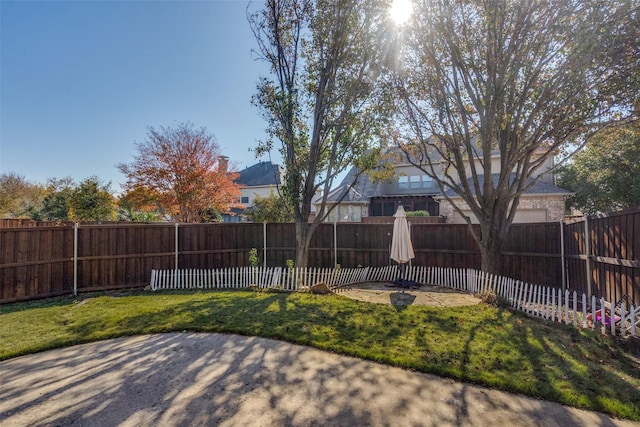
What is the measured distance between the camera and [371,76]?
33.2 ft

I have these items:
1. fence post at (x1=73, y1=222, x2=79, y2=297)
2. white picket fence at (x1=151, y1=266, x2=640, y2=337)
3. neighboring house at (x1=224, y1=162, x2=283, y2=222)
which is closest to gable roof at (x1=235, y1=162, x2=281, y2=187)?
neighboring house at (x1=224, y1=162, x2=283, y2=222)

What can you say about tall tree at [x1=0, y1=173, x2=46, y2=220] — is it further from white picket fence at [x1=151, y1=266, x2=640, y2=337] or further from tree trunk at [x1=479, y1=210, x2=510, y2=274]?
tree trunk at [x1=479, y1=210, x2=510, y2=274]

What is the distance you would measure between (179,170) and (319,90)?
39.8 feet

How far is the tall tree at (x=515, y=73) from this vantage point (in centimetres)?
678

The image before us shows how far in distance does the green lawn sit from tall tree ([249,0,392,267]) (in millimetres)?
4317

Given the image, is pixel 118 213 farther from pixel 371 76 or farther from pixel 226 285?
pixel 371 76

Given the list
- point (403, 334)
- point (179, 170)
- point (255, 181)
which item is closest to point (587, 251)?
point (403, 334)

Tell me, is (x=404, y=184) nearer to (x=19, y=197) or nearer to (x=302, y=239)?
(x=302, y=239)

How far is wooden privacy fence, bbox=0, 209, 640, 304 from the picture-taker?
6531 mm

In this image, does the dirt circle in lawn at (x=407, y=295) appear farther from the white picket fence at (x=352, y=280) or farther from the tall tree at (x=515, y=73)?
the tall tree at (x=515, y=73)

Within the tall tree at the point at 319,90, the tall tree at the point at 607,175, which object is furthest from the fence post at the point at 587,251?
the tall tree at the point at 607,175

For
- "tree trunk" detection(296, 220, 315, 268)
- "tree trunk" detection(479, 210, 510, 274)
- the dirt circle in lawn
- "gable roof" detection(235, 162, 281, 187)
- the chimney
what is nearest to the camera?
the dirt circle in lawn

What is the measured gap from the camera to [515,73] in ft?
25.1

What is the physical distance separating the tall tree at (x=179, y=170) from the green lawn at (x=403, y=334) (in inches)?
470
